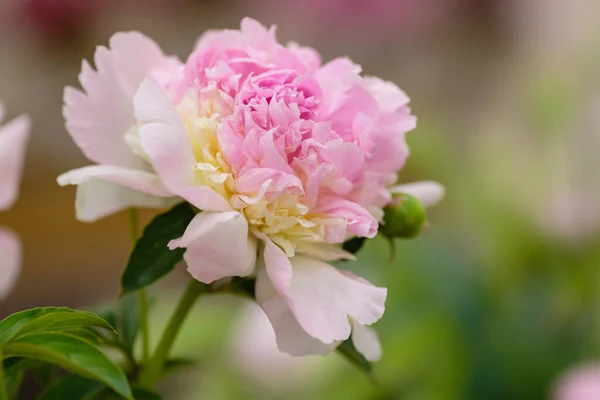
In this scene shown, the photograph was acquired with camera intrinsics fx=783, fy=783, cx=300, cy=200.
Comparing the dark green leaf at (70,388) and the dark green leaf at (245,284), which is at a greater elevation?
the dark green leaf at (245,284)

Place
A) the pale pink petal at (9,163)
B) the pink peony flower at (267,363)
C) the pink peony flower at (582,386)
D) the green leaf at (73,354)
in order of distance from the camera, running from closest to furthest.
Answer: the green leaf at (73,354), the pale pink petal at (9,163), the pink peony flower at (582,386), the pink peony flower at (267,363)

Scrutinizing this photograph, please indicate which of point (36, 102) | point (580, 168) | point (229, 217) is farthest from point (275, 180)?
point (36, 102)

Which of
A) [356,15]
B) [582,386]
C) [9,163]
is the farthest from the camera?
[356,15]

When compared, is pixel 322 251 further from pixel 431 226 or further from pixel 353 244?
pixel 431 226

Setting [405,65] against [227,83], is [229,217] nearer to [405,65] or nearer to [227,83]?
[227,83]

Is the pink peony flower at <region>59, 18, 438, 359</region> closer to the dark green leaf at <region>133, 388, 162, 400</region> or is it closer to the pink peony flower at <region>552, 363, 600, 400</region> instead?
the dark green leaf at <region>133, 388, 162, 400</region>

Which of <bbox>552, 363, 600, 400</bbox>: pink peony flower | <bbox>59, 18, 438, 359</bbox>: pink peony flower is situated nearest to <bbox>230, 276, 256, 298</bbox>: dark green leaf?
<bbox>59, 18, 438, 359</bbox>: pink peony flower

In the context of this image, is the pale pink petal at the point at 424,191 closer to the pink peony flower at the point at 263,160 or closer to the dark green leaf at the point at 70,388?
the pink peony flower at the point at 263,160

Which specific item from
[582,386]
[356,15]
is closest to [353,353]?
[582,386]

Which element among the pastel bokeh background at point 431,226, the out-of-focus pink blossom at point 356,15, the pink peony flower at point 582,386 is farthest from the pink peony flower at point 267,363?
the out-of-focus pink blossom at point 356,15
